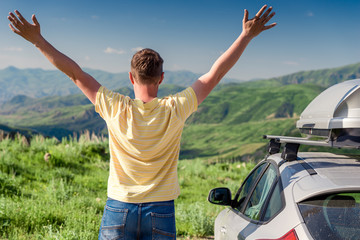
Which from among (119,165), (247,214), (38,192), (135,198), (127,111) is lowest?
(38,192)

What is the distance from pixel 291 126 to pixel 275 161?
189 metres

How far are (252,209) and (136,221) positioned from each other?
1.05 meters

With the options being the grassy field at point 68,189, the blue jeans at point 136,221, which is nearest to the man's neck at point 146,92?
the blue jeans at point 136,221

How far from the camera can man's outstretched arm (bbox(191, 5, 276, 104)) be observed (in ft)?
6.80

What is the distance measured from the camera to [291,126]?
18175 cm

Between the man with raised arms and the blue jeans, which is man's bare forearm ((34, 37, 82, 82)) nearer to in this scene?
Answer: the man with raised arms

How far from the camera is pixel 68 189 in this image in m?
7.20

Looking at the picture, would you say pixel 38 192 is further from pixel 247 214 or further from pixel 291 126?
pixel 291 126

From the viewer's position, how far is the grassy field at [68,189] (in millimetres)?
5145

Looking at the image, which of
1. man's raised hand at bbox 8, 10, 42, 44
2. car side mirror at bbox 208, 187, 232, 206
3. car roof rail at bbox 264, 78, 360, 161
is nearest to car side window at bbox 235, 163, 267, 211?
car side mirror at bbox 208, 187, 232, 206

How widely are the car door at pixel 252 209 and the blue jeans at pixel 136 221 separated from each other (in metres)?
0.58

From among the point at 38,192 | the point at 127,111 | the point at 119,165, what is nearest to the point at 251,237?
the point at 119,165

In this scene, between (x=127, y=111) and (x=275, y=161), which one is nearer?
(x=127, y=111)

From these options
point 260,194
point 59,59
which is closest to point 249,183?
point 260,194
